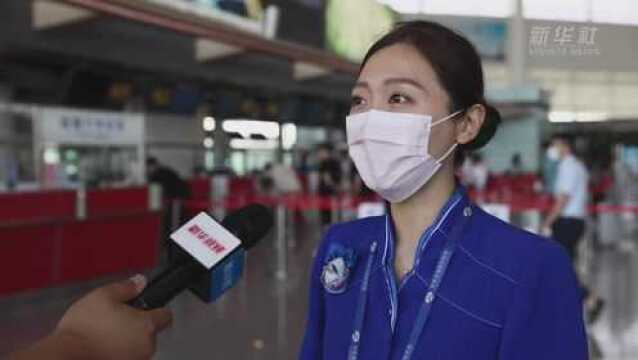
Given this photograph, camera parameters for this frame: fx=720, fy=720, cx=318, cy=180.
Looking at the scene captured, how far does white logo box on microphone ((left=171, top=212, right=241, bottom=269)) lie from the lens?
3.55ft

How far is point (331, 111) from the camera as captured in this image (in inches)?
834

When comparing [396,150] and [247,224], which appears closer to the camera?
[247,224]

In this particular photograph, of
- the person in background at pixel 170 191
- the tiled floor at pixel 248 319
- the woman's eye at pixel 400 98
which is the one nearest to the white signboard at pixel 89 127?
the person in background at pixel 170 191

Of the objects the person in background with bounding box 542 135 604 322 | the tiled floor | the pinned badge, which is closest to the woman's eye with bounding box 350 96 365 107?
the pinned badge

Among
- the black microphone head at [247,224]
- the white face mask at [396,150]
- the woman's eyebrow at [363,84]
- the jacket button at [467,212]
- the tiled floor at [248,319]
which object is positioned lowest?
the tiled floor at [248,319]

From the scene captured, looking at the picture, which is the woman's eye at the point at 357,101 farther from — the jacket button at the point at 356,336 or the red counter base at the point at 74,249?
the red counter base at the point at 74,249

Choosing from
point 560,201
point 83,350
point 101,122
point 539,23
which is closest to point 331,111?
point 101,122

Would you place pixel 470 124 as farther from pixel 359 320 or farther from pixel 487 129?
pixel 359 320

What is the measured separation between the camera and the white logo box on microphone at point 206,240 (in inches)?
42.6

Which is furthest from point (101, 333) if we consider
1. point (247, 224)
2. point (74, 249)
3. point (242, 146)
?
point (242, 146)

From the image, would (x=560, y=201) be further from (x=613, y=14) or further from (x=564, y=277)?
(x=564, y=277)

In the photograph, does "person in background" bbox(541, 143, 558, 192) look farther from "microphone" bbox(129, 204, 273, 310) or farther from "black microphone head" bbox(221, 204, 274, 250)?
"microphone" bbox(129, 204, 273, 310)

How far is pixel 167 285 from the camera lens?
104 centimetres

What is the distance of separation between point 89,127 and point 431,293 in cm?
1189
